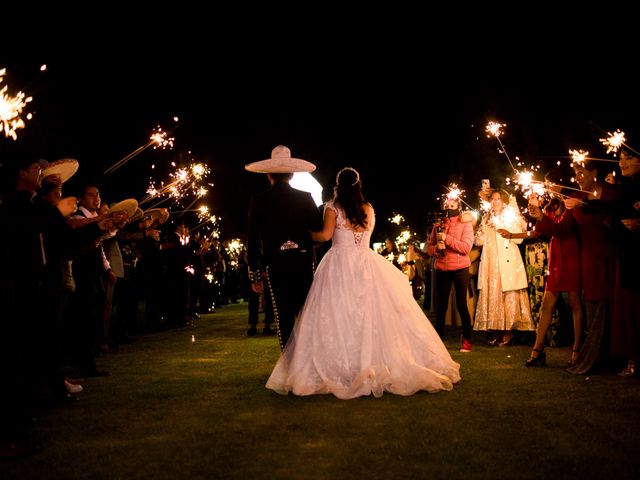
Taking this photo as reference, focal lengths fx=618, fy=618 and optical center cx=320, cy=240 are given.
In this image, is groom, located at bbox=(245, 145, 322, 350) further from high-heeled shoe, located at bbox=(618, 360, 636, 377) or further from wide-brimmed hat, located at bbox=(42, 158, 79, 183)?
high-heeled shoe, located at bbox=(618, 360, 636, 377)

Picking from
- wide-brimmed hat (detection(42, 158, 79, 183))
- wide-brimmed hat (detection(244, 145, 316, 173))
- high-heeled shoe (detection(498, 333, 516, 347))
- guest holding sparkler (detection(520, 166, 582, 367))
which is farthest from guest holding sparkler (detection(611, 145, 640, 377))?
wide-brimmed hat (detection(42, 158, 79, 183))

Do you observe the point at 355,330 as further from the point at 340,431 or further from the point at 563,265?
the point at 563,265

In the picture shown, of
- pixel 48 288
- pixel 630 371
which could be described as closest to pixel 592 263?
pixel 630 371

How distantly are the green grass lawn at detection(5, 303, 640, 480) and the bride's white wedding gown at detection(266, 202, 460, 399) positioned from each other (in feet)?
0.55

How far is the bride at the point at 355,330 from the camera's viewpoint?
240 inches

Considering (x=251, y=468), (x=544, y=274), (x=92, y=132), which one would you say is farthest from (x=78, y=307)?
(x=92, y=132)

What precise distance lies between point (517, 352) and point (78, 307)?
6378 millimetres

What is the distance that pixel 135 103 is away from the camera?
64.9 feet

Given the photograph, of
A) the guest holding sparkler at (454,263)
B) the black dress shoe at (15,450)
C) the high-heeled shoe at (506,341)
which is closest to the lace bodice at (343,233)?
the guest holding sparkler at (454,263)

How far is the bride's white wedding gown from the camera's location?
6094 mm

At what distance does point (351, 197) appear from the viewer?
6.88 meters

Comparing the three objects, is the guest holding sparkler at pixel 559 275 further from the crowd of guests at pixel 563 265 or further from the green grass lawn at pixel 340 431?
the green grass lawn at pixel 340 431

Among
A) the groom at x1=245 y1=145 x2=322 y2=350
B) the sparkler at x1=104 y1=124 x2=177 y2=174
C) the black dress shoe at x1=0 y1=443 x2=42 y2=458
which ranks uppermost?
the sparkler at x1=104 y1=124 x2=177 y2=174

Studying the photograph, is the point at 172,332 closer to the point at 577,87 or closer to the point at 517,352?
the point at 517,352
